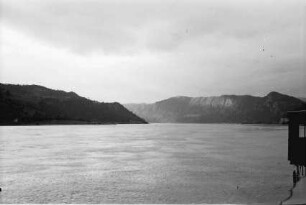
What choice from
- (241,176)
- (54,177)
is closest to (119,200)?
(54,177)

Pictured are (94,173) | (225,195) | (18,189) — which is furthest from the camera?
(94,173)

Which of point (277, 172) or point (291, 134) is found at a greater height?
point (291, 134)

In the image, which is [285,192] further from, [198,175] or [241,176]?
[198,175]

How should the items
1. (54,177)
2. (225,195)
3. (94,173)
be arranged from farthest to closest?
(94,173) → (54,177) → (225,195)

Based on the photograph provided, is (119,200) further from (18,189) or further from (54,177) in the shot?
(54,177)

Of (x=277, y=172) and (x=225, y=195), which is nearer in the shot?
(x=225, y=195)

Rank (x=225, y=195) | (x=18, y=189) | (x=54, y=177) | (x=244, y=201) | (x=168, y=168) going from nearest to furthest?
(x=244, y=201), (x=225, y=195), (x=18, y=189), (x=54, y=177), (x=168, y=168)

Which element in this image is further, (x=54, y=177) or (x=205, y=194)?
(x=54, y=177)

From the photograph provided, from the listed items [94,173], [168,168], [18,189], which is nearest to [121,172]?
[94,173]

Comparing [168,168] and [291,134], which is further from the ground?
[291,134]
